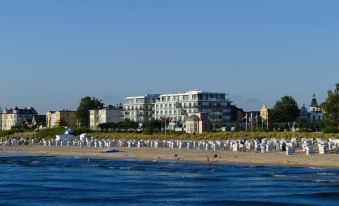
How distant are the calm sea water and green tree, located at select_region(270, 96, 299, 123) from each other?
9375 cm

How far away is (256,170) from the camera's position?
1598 inches

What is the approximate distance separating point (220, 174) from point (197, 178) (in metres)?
2.22

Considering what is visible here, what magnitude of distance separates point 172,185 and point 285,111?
10838 cm

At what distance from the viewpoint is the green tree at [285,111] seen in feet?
454

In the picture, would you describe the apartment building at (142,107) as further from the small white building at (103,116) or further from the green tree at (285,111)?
the green tree at (285,111)

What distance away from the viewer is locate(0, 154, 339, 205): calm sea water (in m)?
28.2

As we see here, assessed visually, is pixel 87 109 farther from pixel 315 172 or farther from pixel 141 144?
pixel 315 172

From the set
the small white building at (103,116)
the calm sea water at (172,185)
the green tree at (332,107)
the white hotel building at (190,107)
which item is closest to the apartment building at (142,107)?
the white hotel building at (190,107)

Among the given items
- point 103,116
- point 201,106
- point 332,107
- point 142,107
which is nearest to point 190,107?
point 201,106

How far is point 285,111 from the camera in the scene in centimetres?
13962

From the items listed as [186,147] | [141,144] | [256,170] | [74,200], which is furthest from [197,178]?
[141,144]

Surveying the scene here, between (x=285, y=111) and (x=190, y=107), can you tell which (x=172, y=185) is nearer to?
(x=285, y=111)

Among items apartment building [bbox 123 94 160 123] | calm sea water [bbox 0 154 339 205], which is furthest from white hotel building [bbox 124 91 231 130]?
calm sea water [bbox 0 154 339 205]

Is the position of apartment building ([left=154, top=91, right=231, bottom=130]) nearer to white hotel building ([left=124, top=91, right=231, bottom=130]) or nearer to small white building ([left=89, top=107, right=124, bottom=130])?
white hotel building ([left=124, top=91, right=231, bottom=130])
